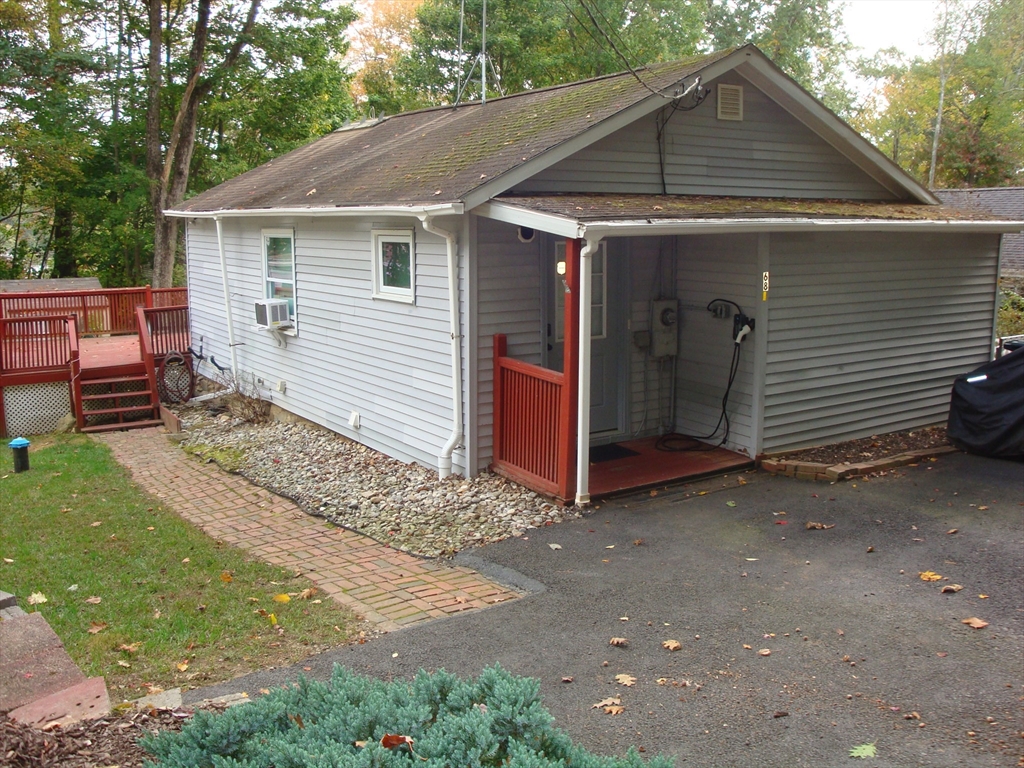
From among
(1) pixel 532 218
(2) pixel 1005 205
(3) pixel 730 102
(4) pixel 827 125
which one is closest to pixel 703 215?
(1) pixel 532 218

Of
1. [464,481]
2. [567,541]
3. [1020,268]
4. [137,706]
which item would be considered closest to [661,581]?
[567,541]

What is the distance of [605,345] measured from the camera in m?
9.64

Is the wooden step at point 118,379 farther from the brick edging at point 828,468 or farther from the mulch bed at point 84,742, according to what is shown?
the mulch bed at point 84,742

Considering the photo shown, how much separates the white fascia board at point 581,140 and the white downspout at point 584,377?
3.63 feet

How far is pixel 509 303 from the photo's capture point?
8633mm

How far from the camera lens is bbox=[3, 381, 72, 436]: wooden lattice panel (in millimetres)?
12930

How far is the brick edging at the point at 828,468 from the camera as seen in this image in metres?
8.74

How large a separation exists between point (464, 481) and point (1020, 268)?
2093cm

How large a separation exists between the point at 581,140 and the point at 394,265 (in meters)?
2.52

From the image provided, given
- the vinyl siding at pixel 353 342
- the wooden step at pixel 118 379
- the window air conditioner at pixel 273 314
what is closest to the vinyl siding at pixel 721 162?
the vinyl siding at pixel 353 342

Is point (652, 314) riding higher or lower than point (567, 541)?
higher

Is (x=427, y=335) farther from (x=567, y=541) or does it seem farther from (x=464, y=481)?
(x=567, y=541)

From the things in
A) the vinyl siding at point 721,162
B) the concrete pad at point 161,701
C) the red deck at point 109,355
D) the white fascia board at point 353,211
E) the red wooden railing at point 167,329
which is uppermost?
the vinyl siding at point 721,162

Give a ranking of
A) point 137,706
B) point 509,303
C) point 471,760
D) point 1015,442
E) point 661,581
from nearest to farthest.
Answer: point 471,760 → point 137,706 → point 661,581 → point 509,303 → point 1015,442
